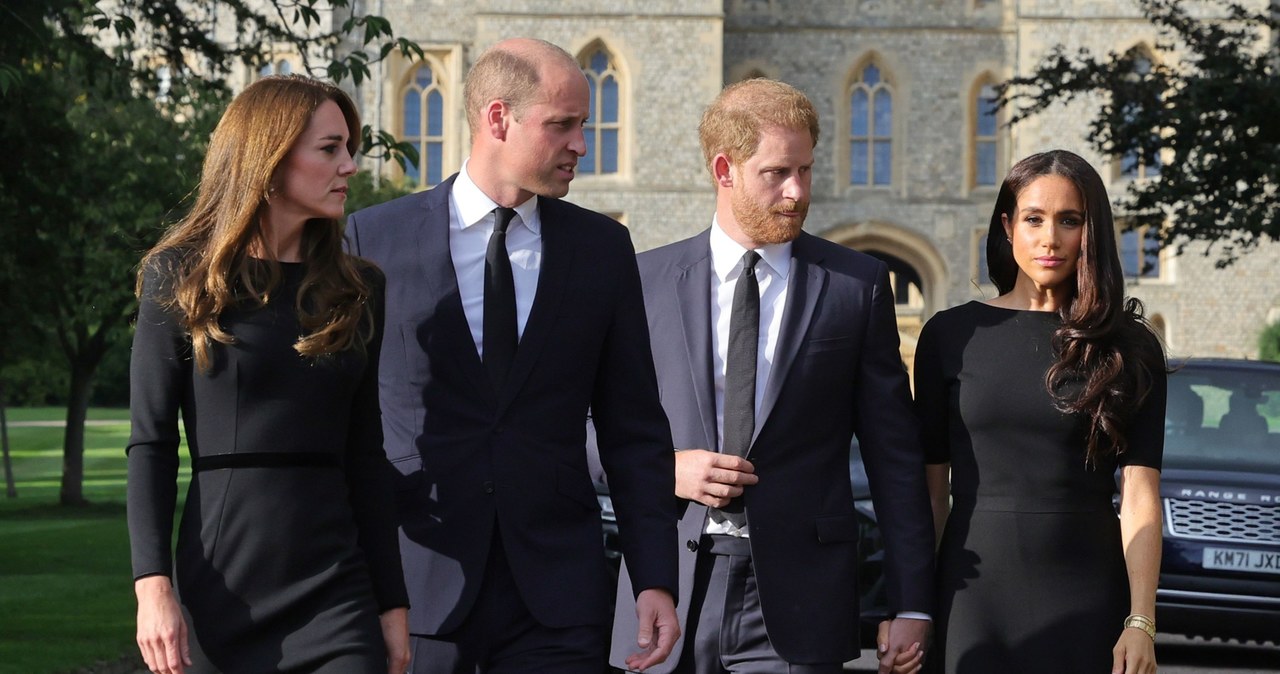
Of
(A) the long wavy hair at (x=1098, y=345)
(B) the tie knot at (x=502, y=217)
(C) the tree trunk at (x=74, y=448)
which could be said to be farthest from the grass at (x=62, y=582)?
(A) the long wavy hair at (x=1098, y=345)

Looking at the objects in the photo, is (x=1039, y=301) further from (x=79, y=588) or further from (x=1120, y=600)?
→ (x=79, y=588)

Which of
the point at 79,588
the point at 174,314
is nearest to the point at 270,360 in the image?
the point at 174,314

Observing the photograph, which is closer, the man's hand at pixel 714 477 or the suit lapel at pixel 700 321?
the man's hand at pixel 714 477

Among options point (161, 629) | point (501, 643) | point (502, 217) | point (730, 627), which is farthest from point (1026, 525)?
point (161, 629)

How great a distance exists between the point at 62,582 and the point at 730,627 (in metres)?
10.4

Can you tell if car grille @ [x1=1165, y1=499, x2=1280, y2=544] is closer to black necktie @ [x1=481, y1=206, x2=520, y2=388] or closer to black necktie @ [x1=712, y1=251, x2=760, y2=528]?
black necktie @ [x1=712, y1=251, x2=760, y2=528]

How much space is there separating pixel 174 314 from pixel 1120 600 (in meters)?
2.18

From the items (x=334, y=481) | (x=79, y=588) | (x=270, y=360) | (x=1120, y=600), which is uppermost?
(x=270, y=360)

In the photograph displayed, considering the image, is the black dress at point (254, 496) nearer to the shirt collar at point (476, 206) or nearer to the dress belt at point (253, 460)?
the dress belt at point (253, 460)

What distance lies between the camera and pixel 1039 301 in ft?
14.4

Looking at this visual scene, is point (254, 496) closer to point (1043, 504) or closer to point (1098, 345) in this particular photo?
point (1043, 504)

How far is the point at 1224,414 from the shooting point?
32.9ft

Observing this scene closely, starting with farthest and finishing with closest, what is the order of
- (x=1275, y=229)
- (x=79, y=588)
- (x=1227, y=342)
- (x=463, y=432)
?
(x=1227, y=342) < (x=1275, y=229) < (x=79, y=588) < (x=463, y=432)

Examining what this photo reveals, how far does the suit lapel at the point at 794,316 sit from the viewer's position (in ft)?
14.1
